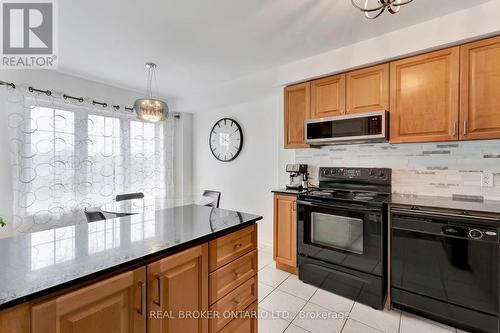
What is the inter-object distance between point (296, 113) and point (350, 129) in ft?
2.33

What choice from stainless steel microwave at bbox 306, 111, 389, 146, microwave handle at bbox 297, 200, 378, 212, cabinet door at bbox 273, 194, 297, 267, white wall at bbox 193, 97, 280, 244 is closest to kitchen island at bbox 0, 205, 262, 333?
microwave handle at bbox 297, 200, 378, 212

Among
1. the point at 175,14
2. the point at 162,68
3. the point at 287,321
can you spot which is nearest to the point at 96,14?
the point at 175,14

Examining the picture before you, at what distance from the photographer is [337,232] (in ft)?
7.52

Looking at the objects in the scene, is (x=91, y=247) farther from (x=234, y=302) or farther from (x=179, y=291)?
(x=234, y=302)

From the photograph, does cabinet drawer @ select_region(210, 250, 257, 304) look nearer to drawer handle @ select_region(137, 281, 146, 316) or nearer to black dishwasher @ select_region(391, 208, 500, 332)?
drawer handle @ select_region(137, 281, 146, 316)

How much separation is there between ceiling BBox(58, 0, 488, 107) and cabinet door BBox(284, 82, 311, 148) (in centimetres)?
37

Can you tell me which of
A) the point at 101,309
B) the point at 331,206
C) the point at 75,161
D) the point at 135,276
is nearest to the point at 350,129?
the point at 331,206

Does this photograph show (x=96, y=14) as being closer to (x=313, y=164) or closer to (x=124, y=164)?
(x=124, y=164)

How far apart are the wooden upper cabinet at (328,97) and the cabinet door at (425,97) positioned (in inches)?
18.7

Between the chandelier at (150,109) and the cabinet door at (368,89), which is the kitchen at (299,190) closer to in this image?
the cabinet door at (368,89)

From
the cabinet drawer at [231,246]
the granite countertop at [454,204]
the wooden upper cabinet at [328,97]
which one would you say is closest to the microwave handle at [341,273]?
the granite countertop at [454,204]

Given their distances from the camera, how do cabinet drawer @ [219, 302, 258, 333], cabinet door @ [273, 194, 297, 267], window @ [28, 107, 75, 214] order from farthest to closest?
1. window @ [28, 107, 75, 214]
2. cabinet door @ [273, 194, 297, 267]
3. cabinet drawer @ [219, 302, 258, 333]

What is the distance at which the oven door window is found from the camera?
85.8 inches
